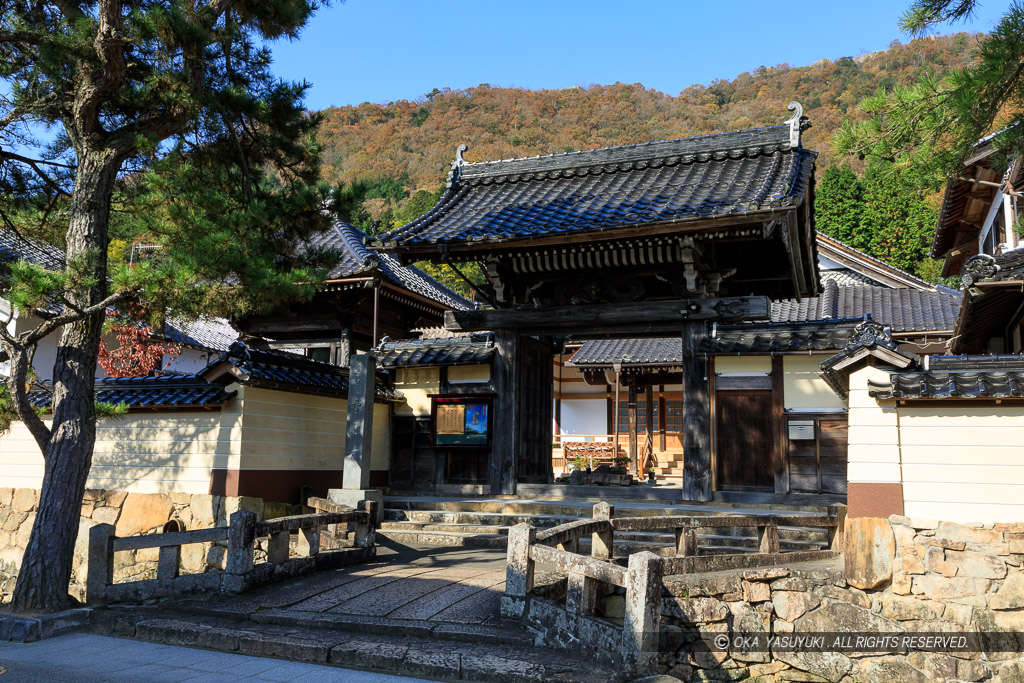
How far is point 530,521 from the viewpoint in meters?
10.5

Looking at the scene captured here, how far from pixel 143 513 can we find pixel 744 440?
31.5 ft

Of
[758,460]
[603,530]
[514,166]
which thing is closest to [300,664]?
[603,530]

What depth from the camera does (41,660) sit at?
6055 millimetres

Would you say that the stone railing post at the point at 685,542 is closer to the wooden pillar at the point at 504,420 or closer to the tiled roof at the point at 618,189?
the tiled roof at the point at 618,189

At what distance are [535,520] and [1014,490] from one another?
19.8ft

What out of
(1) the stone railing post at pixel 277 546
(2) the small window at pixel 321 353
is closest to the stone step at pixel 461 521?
(1) the stone railing post at pixel 277 546

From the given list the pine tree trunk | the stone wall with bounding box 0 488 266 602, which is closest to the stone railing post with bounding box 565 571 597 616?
the pine tree trunk

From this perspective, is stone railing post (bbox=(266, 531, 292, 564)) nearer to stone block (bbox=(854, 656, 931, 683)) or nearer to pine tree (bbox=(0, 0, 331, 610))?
pine tree (bbox=(0, 0, 331, 610))

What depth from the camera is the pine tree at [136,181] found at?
282 inches

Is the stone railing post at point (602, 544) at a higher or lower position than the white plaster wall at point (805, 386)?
lower

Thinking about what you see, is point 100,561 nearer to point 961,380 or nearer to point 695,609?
point 695,609

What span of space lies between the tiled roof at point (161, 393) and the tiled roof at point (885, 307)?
42.5 ft

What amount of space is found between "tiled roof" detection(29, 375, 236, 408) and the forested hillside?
49481mm

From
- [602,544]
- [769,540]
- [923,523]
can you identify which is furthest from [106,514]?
[923,523]
